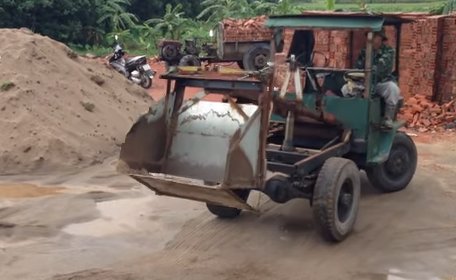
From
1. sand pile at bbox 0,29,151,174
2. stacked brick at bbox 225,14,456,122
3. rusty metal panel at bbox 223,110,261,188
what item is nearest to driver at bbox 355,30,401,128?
rusty metal panel at bbox 223,110,261,188

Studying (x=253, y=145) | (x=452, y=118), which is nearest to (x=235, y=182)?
(x=253, y=145)

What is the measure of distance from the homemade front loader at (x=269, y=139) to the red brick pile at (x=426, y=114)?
5738mm

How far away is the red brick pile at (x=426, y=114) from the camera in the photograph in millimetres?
13484

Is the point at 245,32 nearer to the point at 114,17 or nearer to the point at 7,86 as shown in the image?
the point at 114,17

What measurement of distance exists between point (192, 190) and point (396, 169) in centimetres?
336

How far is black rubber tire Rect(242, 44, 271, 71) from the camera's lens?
19.1 m

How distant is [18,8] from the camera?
25.4 meters

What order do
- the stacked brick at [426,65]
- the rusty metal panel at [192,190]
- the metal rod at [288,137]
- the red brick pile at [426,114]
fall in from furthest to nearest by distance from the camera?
the stacked brick at [426,65] < the red brick pile at [426,114] < the metal rod at [288,137] < the rusty metal panel at [192,190]

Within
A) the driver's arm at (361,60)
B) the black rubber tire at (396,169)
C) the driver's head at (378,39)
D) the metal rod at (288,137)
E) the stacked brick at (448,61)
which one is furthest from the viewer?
the stacked brick at (448,61)

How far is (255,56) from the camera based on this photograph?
63.3 ft

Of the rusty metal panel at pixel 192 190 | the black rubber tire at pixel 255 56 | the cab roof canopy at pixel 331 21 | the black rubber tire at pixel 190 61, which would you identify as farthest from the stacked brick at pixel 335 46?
the rusty metal panel at pixel 192 190

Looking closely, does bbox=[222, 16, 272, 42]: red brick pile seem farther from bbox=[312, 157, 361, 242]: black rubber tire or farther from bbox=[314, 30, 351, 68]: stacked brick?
bbox=[312, 157, 361, 242]: black rubber tire

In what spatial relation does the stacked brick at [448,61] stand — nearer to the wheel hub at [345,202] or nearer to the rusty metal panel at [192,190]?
the wheel hub at [345,202]

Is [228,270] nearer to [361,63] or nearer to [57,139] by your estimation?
[361,63]
